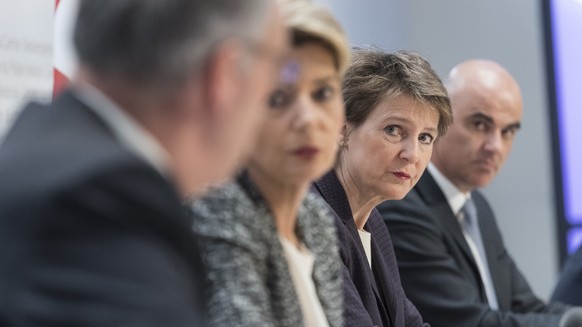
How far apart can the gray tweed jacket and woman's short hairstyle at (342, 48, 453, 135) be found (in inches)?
36.4

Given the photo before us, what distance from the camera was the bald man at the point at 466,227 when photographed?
283 centimetres

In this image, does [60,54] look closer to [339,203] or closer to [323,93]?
[339,203]

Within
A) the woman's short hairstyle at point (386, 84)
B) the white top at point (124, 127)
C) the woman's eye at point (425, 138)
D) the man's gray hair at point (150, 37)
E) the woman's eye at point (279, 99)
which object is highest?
the woman's short hairstyle at point (386, 84)

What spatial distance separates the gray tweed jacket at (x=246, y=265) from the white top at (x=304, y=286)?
30 mm

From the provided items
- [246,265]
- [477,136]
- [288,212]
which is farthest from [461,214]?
[246,265]

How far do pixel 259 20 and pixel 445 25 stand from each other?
385cm

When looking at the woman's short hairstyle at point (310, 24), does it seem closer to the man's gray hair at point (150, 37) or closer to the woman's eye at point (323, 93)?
the woman's eye at point (323, 93)

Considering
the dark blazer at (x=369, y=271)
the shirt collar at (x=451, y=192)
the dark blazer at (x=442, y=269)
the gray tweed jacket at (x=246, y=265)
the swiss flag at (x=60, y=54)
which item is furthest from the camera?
the shirt collar at (x=451, y=192)

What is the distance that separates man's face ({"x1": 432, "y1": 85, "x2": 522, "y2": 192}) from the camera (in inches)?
129

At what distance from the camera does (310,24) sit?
1.20 metres

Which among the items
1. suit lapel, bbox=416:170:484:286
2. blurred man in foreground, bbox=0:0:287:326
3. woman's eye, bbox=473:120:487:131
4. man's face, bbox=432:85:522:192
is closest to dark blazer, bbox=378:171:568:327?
suit lapel, bbox=416:170:484:286

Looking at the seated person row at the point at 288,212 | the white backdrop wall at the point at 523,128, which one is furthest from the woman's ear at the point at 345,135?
the white backdrop wall at the point at 523,128

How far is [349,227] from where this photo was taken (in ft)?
6.81

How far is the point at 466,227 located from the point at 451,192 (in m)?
0.13
